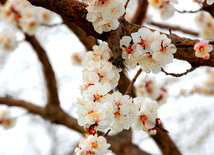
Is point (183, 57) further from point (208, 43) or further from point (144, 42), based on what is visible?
point (144, 42)

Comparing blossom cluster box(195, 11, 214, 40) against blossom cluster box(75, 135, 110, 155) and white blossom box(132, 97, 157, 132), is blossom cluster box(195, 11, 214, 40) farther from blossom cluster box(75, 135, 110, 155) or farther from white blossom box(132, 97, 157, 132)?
blossom cluster box(75, 135, 110, 155)

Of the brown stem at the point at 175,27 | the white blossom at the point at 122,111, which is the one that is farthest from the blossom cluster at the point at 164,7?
the white blossom at the point at 122,111

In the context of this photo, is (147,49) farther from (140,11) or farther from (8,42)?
(8,42)

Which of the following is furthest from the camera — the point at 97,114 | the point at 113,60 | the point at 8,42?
the point at 8,42

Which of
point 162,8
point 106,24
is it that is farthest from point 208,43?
point 162,8

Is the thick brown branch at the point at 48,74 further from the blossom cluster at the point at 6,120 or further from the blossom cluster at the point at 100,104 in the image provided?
the blossom cluster at the point at 100,104

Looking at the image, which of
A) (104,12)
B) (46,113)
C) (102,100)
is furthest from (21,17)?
(102,100)

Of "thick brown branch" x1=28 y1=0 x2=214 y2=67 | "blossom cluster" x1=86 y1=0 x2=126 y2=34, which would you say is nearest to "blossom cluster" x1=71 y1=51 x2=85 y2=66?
"thick brown branch" x1=28 y1=0 x2=214 y2=67
